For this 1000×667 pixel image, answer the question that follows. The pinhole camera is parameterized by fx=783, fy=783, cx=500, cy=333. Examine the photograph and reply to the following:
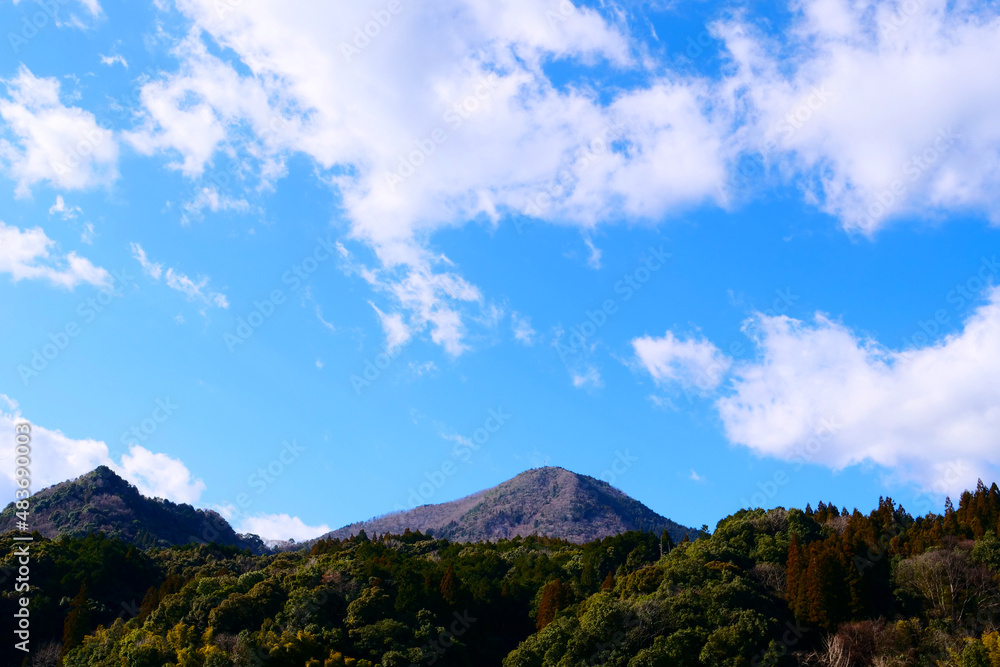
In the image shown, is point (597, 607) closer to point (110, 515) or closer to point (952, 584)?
point (952, 584)

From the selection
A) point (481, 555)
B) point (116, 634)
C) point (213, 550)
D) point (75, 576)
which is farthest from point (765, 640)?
point (213, 550)

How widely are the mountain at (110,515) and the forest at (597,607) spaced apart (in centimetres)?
5623

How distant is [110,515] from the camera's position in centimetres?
13250

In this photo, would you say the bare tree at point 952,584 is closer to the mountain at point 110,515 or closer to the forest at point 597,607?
the forest at point 597,607

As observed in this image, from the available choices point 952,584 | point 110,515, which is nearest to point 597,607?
point 952,584

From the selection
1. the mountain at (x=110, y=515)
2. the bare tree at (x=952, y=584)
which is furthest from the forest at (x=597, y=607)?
the mountain at (x=110, y=515)

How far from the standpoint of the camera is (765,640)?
157 feet

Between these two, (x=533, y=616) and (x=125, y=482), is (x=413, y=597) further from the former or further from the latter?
(x=125, y=482)

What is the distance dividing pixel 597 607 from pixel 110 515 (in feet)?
357

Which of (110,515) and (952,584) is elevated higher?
(110,515)

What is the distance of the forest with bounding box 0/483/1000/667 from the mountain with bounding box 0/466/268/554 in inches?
2214

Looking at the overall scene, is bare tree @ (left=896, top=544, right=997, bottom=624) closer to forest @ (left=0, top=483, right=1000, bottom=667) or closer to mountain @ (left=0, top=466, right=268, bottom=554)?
forest @ (left=0, top=483, right=1000, bottom=667)

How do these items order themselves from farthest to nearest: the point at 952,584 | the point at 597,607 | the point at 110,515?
the point at 110,515
the point at 597,607
the point at 952,584

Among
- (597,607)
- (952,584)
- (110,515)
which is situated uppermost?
(110,515)
